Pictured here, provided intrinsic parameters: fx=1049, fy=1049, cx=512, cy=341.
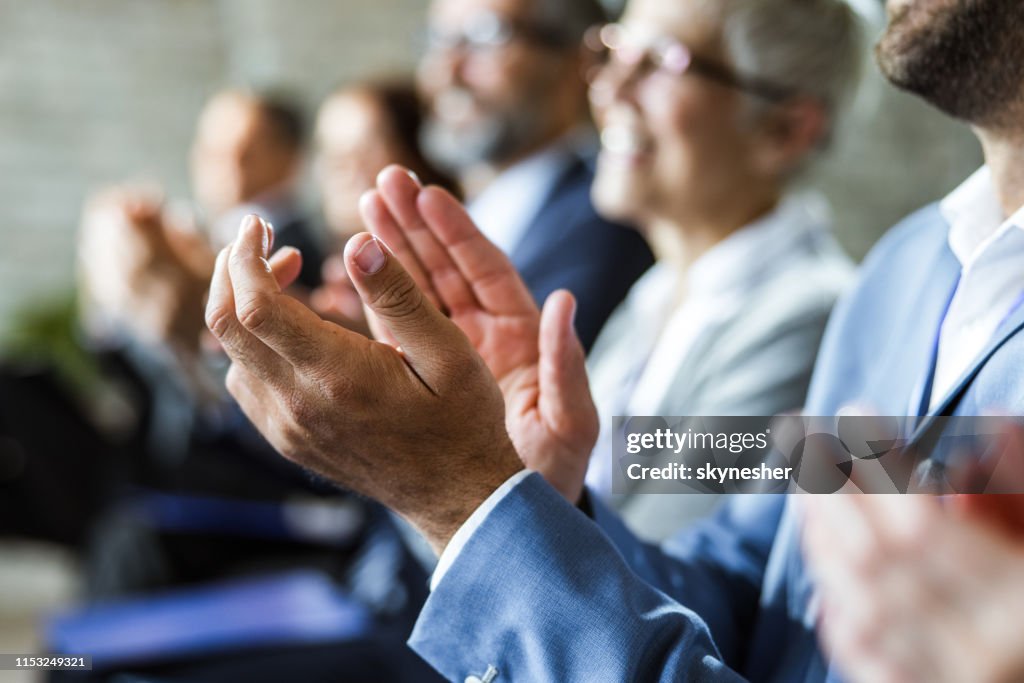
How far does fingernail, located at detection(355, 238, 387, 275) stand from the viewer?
633 mm

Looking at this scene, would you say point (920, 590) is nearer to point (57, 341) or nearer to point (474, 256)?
point (474, 256)

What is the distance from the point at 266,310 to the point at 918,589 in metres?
0.39

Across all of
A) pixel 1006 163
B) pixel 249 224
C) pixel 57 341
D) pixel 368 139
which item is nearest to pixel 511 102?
pixel 368 139

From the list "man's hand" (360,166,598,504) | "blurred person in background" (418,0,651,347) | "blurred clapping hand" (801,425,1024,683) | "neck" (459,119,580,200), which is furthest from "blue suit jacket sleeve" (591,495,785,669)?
"neck" (459,119,580,200)

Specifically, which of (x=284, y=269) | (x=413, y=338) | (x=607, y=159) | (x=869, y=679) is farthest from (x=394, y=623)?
(x=869, y=679)

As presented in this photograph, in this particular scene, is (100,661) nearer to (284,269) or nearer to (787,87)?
(284,269)

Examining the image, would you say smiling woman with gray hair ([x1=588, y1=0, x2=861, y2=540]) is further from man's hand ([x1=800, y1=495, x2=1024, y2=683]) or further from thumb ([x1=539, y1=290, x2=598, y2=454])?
man's hand ([x1=800, y1=495, x2=1024, y2=683])

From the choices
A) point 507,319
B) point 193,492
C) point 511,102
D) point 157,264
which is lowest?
point 193,492

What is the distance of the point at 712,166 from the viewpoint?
150 cm

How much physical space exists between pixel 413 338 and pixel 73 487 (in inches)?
92.9

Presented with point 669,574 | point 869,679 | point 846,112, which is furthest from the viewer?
point 846,112

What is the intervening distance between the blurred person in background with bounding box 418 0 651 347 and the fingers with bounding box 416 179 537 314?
993mm

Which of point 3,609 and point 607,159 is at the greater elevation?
point 607,159

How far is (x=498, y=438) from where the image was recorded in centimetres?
72
